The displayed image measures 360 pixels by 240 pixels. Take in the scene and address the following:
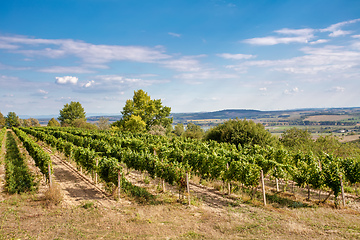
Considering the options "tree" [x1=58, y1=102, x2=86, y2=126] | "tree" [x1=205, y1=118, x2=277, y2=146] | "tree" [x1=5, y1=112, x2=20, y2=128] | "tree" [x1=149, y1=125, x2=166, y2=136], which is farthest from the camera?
"tree" [x1=5, y1=112, x2=20, y2=128]

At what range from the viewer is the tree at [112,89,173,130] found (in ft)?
149

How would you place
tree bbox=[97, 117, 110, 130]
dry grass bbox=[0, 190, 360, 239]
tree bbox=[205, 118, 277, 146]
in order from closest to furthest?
dry grass bbox=[0, 190, 360, 239] < tree bbox=[205, 118, 277, 146] < tree bbox=[97, 117, 110, 130]

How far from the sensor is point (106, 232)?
24.0 ft

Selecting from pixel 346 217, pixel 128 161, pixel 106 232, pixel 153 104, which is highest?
pixel 153 104

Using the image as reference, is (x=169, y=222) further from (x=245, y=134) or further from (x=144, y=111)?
(x=144, y=111)

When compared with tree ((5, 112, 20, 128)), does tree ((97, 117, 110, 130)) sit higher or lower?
lower

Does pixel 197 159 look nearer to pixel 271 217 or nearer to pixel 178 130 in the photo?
pixel 271 217

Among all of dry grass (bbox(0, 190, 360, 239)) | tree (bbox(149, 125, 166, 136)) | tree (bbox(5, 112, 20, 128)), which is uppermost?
tree (bbox(5, 112, 20, 128))

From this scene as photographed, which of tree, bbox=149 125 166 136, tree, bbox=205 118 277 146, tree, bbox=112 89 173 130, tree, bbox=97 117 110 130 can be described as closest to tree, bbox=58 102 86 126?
tree, bbox=97 117 110 130

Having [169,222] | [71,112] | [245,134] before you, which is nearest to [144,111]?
[245,134]

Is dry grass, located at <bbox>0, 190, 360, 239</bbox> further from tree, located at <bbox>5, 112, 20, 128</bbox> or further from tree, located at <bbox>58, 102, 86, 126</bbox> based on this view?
tree, located at <bbox>5, 112, 20, 128</bbox>

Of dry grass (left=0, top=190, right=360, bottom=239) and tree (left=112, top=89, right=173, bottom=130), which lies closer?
dry grass (left=0, top=190, right=360, bottom=239)

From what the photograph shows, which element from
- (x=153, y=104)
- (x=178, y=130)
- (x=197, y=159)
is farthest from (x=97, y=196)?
(x=178, y=130)

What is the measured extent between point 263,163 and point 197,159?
3.57 m
